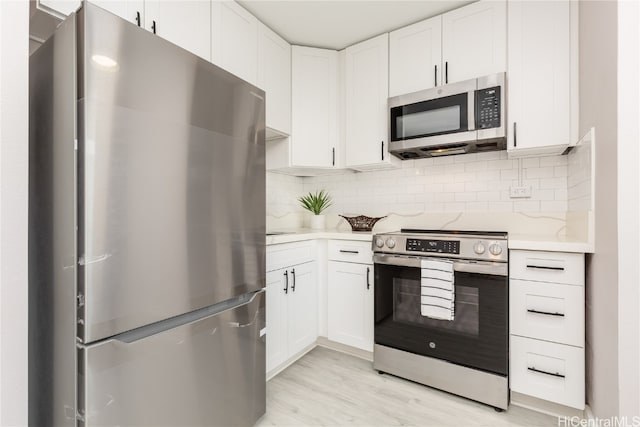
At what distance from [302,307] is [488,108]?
1886mm

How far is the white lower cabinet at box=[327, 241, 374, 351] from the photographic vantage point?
234 cm

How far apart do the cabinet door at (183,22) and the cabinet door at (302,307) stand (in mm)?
1519

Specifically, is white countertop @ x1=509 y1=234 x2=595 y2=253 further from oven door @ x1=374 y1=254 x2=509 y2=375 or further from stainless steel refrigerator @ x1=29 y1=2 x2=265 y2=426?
stainless steel refrigerator @ x1=29 y1=2 x2=265 y2=426

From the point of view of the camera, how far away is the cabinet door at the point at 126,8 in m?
1.41

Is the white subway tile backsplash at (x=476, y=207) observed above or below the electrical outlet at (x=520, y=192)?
below

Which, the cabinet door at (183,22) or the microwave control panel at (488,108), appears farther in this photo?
the microwave control panel at (488,108)

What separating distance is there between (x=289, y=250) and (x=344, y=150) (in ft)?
3.51

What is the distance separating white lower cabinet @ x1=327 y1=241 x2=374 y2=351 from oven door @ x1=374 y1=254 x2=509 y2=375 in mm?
150

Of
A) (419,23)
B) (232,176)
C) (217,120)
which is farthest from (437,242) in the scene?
(419,23)

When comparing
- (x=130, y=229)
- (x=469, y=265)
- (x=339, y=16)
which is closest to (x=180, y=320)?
(x=130, y=229)

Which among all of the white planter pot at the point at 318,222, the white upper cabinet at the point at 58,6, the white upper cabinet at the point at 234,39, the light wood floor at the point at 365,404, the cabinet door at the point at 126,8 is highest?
the white upper cabinet at the point at 234,39

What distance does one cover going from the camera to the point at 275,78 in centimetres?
247
